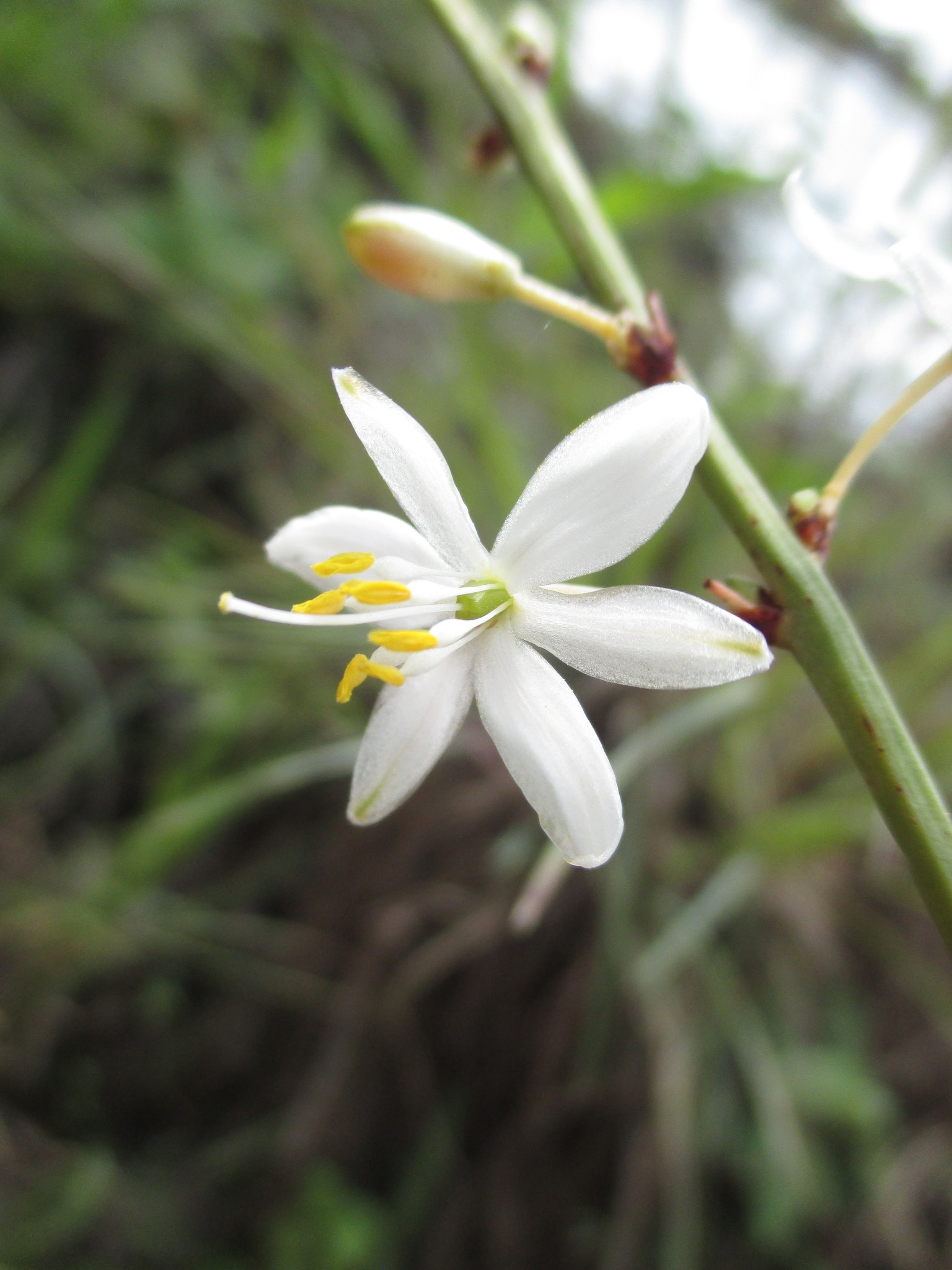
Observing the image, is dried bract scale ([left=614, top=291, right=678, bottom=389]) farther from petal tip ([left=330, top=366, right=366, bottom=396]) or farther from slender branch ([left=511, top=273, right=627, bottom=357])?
petal tip ([left=330, top=366, right=366, bottom=396])

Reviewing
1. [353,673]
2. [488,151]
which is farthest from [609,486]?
[488,151]

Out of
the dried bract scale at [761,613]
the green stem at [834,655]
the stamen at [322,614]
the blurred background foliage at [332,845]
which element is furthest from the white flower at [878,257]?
Answer: the blurred background foliage at [332,845]

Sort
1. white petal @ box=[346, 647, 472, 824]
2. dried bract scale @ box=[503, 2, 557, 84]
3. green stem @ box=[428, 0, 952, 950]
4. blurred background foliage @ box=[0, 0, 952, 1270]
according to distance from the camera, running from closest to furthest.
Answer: green stem @ box=[428, 0, 952, 950] → white petal @ box=[346, 647, 472, 824] → dried bract scale @ box=[503, 2, 557, 84] → blurred background foliage @ box=[0, 0, 952, 1270]

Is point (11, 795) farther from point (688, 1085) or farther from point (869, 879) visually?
point (869, 879)

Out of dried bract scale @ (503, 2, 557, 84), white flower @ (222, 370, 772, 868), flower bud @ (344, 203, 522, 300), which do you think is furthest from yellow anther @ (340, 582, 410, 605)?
dried bract scale @ (503, 2, 557, 84)

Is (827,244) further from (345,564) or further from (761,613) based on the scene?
(345,564)

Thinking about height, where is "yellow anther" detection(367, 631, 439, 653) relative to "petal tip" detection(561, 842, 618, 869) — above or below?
above

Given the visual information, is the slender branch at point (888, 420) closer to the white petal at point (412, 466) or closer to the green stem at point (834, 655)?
the green stem at point (834, 655)
